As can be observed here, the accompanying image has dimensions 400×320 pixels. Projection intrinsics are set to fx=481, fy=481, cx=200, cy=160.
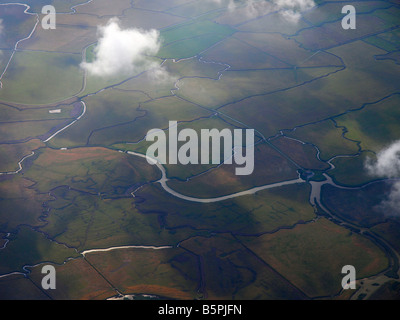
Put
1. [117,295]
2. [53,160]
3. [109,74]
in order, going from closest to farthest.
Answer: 1. [117,295]
2. [53,160]
3. [109,74]

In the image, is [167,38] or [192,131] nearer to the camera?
[192,131]

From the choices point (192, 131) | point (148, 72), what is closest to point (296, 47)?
point (148, 72)

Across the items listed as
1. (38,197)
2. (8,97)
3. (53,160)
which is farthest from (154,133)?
(8,97)

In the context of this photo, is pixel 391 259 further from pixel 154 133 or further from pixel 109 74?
pixel 109 74

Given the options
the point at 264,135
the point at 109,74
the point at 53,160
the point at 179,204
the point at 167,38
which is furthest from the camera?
the point at 167,38

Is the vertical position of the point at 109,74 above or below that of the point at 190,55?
below

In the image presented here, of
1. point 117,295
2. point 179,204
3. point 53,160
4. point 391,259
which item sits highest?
point 53,160
